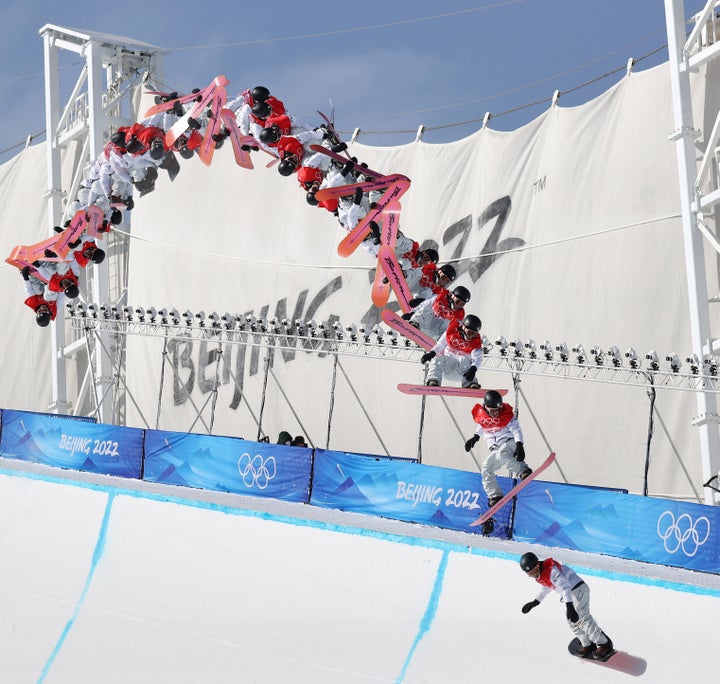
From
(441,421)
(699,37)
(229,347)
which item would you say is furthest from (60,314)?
(699,37)

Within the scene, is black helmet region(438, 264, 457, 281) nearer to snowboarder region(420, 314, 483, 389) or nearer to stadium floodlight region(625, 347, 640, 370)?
snowboarder region(420, 314, 483, 389)

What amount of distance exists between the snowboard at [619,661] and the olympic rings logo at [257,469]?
635cm

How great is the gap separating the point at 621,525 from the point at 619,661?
8.76 ft

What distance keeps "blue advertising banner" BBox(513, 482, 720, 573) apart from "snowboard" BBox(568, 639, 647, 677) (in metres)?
2.22

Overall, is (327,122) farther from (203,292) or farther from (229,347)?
(203,292)

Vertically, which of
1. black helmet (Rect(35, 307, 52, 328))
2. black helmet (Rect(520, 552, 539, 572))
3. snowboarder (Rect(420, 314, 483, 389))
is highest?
black helmet (Rect(35, 307, 52, 328))

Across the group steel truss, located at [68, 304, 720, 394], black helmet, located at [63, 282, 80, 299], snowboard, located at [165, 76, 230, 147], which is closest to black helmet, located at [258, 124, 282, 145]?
snowboard, located at [165, 76, 230, 147]

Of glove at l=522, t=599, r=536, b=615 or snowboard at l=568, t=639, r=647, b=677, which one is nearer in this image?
snowboard at l=568, t=639, r=647, b=677

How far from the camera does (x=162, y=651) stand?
11242 mm

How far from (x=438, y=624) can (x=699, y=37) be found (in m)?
12.4

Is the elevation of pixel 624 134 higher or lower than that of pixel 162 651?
higher

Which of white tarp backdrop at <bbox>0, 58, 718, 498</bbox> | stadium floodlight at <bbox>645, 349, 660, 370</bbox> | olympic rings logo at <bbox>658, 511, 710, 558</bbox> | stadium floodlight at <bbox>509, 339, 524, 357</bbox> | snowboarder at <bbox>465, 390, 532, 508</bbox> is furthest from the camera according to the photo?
white tarp backdrop at <bbox>0, 58, 718, 498</bbox>

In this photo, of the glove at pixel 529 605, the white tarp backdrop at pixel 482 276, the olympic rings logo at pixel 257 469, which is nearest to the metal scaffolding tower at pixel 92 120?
the white tarp backdrop at pixel 482 276

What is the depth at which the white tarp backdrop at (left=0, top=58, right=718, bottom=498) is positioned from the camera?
2025 centimetres
